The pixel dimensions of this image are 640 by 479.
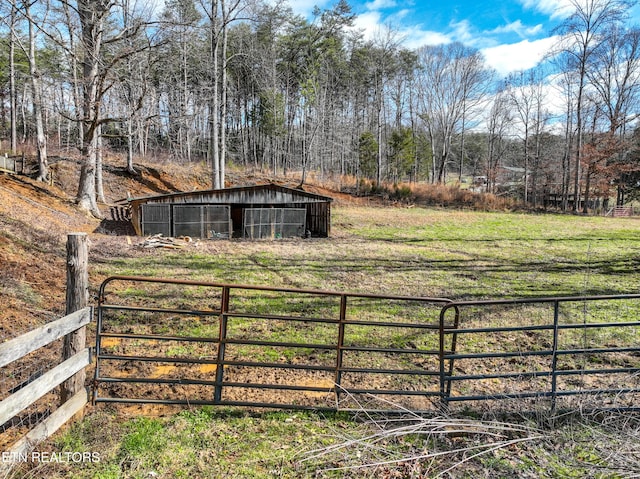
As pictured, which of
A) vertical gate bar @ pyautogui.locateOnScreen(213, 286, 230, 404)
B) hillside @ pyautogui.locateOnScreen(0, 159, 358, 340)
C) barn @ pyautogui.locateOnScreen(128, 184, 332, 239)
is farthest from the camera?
barn @ pyautogui.locateOnScreen(128, 184, 332, 239)

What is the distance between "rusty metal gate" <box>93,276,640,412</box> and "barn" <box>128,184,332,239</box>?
10.2m

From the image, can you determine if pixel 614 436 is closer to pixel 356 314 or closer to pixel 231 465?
pixel 231 465

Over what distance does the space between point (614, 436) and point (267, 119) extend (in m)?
37.3

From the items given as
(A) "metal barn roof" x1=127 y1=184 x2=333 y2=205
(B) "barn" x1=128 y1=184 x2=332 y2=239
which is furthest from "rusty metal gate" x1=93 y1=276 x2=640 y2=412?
(A) "metal barn roof" x1=127 y1=184 x2=333 y2=205

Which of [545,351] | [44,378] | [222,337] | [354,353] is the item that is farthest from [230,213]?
[545,351]

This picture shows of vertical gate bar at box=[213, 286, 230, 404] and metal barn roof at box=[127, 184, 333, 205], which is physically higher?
metal barn roof at box=[127, 184, 333, 205]

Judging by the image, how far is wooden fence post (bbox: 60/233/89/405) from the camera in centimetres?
371

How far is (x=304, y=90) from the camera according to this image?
119ft

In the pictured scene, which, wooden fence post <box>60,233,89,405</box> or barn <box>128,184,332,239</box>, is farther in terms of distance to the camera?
barn <box>128,184,332,239</box>

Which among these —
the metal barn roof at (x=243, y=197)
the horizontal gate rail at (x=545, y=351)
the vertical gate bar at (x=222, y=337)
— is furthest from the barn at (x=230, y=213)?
the vertical gate bar at (x=222, y=337)

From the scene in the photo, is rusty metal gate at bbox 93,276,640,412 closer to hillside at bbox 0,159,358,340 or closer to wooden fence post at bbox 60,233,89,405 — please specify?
wooden fence post at bbox 60,233,89,405

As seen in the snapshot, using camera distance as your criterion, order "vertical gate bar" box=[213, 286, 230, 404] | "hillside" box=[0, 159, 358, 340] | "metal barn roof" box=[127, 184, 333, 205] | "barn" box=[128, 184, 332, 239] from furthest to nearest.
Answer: "metal barn roof" box=[127, 184, 333, 205] < "barn" box=[128, 184, 332, 239] < "hillside" box=[0, 159, 358, 340] < "vertical gate bar" box=[213, 286, 230, 404]

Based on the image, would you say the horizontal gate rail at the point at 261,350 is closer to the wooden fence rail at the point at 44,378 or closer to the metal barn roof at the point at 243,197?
the wooden fence rail at the point at 44,378


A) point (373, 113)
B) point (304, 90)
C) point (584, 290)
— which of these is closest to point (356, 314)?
point (584, 290)
